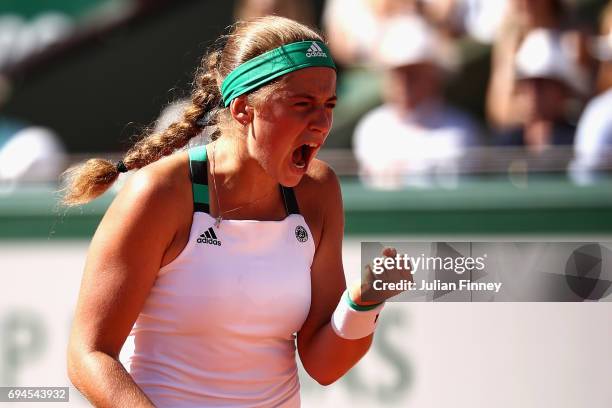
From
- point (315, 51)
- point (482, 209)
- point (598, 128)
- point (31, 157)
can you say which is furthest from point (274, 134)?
point (31, 157)

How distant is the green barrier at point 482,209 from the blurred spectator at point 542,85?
0.32 meters

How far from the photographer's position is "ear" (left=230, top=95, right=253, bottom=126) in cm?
232

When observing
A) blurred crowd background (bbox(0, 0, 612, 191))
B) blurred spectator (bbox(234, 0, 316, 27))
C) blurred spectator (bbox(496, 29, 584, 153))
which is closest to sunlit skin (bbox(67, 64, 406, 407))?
blurred crowd background (bbox(0, 0, 612, 191))

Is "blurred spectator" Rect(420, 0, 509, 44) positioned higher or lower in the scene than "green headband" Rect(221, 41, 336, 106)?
higher

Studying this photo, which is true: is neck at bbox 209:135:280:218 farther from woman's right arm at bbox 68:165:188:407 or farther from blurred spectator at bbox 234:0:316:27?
blurred spectator at bbox 234:0:316:27

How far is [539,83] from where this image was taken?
4395 millimetres

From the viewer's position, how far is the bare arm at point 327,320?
8.04 ft

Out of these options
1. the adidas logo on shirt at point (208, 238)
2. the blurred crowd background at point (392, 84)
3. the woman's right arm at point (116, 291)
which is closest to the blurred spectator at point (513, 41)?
the blurred crowd background at point (392, 84)

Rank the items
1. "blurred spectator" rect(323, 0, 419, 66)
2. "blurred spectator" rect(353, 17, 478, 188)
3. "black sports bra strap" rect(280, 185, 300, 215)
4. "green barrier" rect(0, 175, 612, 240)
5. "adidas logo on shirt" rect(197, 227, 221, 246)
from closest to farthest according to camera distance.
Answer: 1. "adidas logo on shirt" rect(197, 227, 221, 246)
2. "black sports bra strap" rect(280, 185, 300, 215)
3. "green barrier" rect(0, 175, 612, 240)
4. "blurred spectator" rect(353, 17, 478, 188)
5. "blurred spectator" rect(323, 0, 419, 66)

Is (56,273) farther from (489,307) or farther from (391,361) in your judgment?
(489,307)

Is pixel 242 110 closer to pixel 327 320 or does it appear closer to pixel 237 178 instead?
pixel 237 178

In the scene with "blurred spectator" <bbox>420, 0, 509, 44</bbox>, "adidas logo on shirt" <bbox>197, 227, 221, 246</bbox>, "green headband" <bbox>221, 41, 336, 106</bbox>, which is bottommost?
"adidas logo on shirt" <bbox>197, 227, 221, 246</bbox>

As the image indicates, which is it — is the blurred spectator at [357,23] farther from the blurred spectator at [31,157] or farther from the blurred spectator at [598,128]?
the blurred spectator at [31,157]

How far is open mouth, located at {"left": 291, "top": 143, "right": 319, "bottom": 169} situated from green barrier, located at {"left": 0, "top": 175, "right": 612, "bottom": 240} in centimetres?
185
